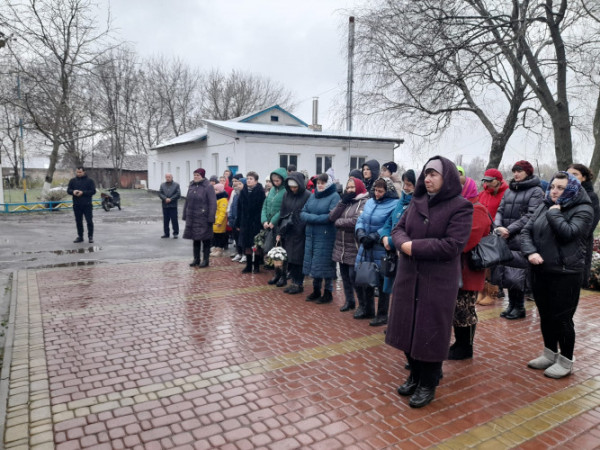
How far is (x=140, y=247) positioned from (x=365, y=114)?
26.8ft

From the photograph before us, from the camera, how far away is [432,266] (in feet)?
11.0

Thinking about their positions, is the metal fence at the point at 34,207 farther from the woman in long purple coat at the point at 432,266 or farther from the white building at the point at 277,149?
the woman in long purple coat at the point at 432,266

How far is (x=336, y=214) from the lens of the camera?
5961mm

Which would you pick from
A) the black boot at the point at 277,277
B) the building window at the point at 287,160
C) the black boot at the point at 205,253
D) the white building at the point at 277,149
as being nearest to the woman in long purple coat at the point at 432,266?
the black boot at the point at 277,277

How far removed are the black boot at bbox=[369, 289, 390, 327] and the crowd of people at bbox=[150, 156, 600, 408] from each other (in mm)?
13

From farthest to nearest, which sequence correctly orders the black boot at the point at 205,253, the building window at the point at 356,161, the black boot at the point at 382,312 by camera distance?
Result: the building window at the point at 356,161 < the black boot at the point at 205,253 < the black boot at the point at 382,312

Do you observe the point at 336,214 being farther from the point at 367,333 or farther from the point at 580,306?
the point at 580,306

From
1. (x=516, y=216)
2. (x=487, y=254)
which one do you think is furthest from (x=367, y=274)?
(x=516, y=216)

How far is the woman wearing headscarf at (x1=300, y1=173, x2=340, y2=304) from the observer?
20.4ft

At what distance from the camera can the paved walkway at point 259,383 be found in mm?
3125

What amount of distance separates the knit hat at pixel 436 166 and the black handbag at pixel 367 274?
2054mm

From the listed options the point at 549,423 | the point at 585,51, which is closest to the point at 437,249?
the point at 549,423

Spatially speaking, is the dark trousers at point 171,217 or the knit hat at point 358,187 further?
the dark trousers at point 171,217

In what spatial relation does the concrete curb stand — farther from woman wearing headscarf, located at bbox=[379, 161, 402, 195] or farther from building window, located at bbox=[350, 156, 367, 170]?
building window, located at bbox=[350, 156, 367, 170]
